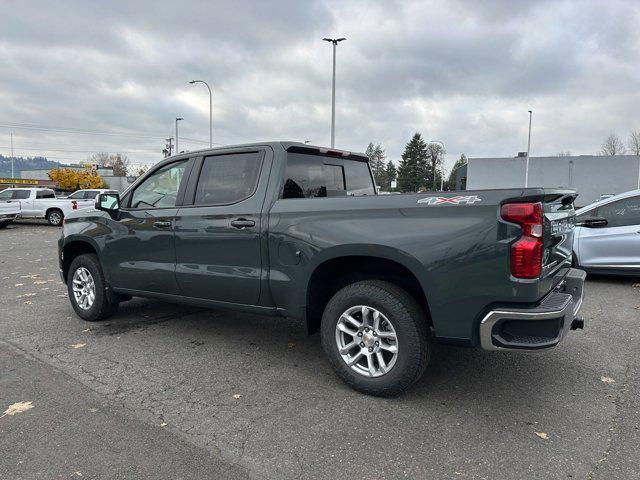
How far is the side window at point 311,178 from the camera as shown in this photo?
4035 mm

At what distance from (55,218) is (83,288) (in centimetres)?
1863

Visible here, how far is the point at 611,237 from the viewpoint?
742 centimetres

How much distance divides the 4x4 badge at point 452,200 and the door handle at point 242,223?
146cm

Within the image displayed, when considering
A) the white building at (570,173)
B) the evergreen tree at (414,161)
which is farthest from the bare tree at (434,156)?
the white building at (570,173)

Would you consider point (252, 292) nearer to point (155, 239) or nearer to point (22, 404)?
point (155, 239)

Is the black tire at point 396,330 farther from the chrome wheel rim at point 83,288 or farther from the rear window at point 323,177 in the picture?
the chrome wheel rim at point 83,288

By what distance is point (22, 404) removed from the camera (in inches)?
133

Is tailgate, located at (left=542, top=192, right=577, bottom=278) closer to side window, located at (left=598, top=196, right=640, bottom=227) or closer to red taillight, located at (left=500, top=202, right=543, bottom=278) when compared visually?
red taillight, located at (left=500, top=202, right=543, bottom=278)

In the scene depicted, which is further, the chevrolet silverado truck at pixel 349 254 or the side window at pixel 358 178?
the side window at pixel 358 178

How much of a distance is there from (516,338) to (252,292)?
209 centimetres

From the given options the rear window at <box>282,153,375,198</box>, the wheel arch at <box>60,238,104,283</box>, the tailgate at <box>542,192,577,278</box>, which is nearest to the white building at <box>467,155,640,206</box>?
the rear window at <box>282,153,375,198</box>

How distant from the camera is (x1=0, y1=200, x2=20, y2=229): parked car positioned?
20.0 m

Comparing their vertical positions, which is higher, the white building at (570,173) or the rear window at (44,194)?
the white building at (570,173)

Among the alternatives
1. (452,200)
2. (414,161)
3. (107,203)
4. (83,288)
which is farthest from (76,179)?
(452,200)
